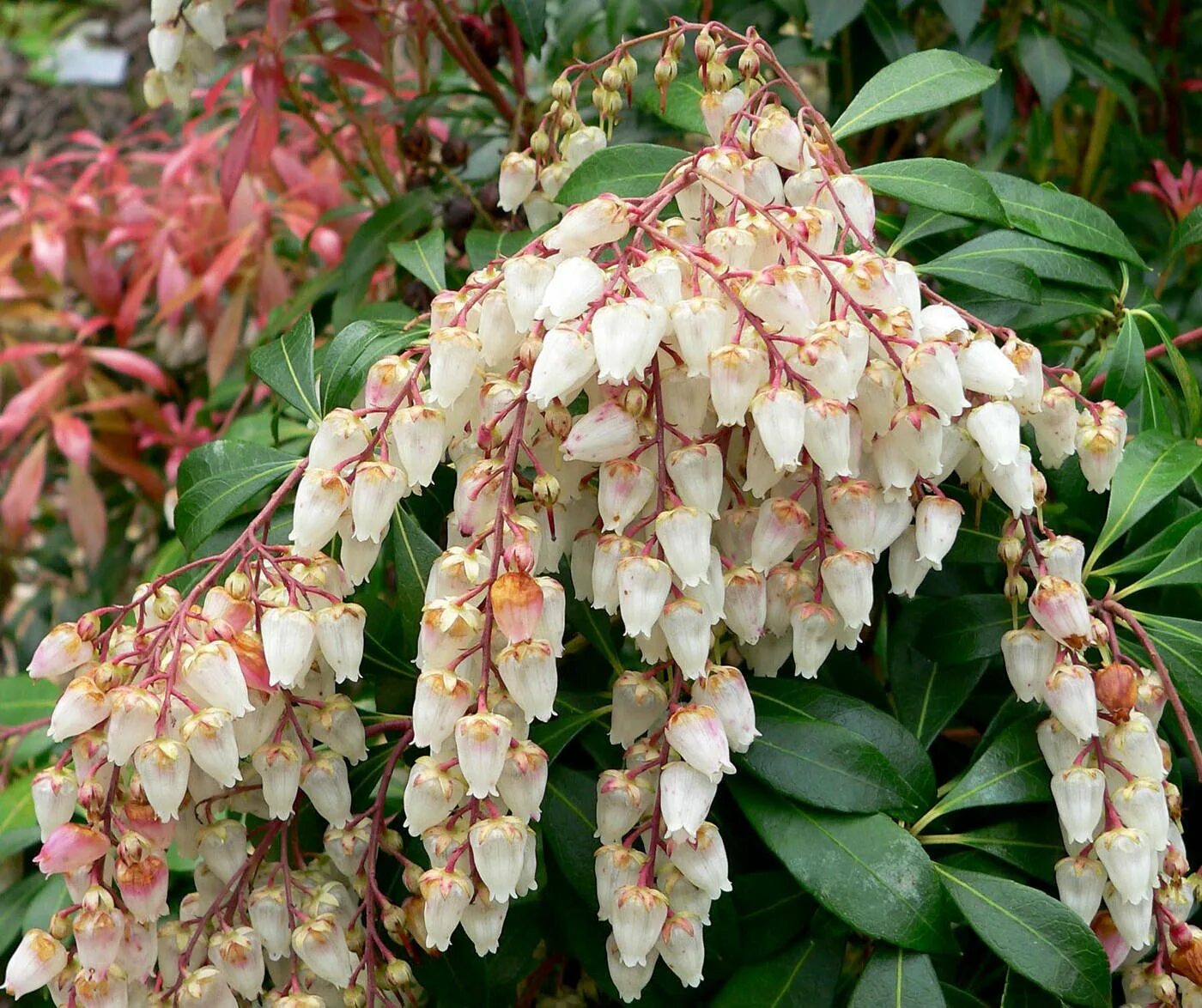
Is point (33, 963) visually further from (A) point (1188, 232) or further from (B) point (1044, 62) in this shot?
(B) point (1044, 62)

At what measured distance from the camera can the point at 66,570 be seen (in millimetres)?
2293

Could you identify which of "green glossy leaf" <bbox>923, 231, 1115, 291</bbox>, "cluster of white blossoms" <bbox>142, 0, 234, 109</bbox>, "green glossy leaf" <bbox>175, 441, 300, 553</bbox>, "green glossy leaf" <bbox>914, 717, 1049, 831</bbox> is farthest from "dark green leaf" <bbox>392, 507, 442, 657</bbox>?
"cluster of white blossoms" <bbox>142, 0, 234, 109</bbox>

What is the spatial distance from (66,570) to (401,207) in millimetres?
1213

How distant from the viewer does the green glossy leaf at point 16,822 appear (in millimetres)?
1207

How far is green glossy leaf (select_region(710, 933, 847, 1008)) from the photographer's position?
0.90 meters

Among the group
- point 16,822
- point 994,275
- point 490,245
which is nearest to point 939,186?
point 994,275

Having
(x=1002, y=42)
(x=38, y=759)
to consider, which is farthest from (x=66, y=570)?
(x=1002, y=42)

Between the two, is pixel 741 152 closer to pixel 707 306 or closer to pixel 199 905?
pixel 707 306

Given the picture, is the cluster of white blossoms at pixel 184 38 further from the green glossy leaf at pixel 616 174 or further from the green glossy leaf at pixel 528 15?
the green glossy leaf at pixel 616 174

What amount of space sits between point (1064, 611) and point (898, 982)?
27 cm

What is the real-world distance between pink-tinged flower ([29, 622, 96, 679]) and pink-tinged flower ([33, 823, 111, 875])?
0.10m

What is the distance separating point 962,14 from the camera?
134cm

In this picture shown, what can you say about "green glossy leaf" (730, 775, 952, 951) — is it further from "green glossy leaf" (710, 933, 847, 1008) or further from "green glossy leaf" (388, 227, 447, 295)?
"green glossy leaf" (388, 227, 447, 295)

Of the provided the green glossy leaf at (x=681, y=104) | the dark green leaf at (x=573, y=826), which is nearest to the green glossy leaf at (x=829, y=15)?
the green glossy leaf at (x=681, y=104)
